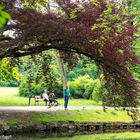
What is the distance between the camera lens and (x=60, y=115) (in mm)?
25641

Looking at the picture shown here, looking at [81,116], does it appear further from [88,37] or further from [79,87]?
[79,87]

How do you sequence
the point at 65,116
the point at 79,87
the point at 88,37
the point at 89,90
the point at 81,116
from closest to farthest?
1. the point at 88,37
2. the point at 65,116
3. the point at 81,116
4. the point at 89,90
5. the point at 79,87

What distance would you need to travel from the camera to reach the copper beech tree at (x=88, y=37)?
65.2 feet

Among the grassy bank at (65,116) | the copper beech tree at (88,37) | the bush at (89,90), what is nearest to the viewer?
the copper beech tree at (88,37)

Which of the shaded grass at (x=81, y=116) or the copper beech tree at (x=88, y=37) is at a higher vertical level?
→ the copper beech tree at (x=88, y=37)

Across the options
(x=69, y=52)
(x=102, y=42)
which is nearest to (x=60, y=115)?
(x=69, y=52)

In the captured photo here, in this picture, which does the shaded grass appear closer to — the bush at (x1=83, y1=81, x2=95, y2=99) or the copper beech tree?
the copper beech tree

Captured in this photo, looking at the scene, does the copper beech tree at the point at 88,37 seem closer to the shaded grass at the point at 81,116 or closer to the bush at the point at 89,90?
the shaded grass at the point at 81,116

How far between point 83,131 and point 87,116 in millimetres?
2412

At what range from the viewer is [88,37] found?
1955cm

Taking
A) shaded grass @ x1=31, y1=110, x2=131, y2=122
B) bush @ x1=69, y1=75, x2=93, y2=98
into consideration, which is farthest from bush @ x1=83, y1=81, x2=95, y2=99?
shaded grass @ x1=31, y1=110, x2=131, y2=122

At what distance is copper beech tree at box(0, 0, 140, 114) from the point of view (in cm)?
1986

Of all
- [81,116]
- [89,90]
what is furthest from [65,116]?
[89,90]

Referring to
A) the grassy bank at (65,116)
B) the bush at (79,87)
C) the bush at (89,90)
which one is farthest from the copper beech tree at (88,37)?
the bush at (79,87)
